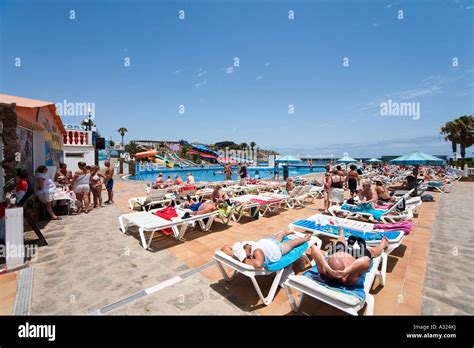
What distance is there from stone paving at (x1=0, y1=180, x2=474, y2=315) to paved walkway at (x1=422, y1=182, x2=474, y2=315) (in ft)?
0.09

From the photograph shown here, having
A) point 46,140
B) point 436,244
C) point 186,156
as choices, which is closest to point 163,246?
point 436,244

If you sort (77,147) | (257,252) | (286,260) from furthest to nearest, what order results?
(77,147), (286,260), (257,252)

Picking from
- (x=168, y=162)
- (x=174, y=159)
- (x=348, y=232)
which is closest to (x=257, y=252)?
(x=348, y=232)

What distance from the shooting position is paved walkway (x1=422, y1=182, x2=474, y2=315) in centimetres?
258

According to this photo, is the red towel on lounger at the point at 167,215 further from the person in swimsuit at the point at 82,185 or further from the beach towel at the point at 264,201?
the person in swimsuit at the point at 82,185

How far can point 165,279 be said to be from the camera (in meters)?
3.08

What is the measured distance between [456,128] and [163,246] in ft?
104

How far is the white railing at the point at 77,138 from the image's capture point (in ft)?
42.5

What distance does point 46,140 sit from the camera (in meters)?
7.80

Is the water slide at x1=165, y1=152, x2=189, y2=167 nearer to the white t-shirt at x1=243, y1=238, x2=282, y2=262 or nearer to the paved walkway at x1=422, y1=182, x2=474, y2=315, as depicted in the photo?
the paved walkway at x1=422, y1=182, x2=474, y2=315

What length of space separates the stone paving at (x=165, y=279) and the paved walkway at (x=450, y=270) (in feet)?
0.09

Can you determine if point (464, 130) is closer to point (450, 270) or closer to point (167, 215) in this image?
point (450, 270)

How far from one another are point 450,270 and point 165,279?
4388 millimetres
